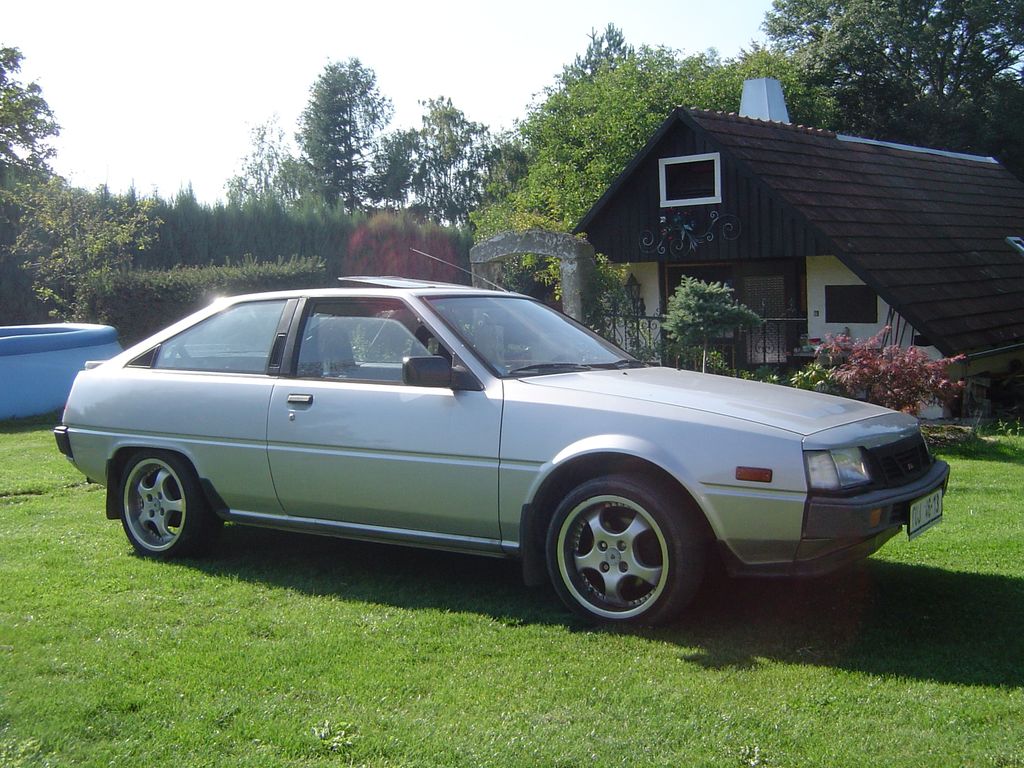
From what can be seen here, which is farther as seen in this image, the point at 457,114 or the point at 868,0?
the point at 457,114

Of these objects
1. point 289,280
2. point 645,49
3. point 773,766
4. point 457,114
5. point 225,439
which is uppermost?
point 457,114

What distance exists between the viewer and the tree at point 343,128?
6262 cm

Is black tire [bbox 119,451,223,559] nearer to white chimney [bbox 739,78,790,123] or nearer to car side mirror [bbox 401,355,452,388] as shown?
car side mirror [bbox 401,355,452,388]

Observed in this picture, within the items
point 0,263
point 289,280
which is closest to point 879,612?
point 289,280

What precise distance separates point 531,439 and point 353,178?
60.9 meters

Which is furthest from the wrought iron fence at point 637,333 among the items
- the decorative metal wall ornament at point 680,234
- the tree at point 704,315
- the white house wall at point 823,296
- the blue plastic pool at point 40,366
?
the blue plastic pool at point 40,366

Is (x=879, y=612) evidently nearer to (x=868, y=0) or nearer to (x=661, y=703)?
(x=661, y=703)

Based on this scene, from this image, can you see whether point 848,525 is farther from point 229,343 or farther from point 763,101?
point 763,101

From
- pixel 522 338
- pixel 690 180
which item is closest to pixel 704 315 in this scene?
pixel 690 180

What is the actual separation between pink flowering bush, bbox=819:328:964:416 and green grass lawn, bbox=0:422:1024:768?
Answer: 4345 mm

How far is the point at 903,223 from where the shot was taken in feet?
52.4

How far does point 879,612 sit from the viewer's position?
16.2ft

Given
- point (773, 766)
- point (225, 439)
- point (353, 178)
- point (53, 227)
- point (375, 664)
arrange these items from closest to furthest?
point (773, 766)
point (375, 664)
point (225, 439)
point (53, 227)
point (353, 178)

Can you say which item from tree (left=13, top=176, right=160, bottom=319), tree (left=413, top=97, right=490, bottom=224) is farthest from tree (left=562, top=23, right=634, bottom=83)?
tree (left=13, top=176, right=160, bottom=319)
